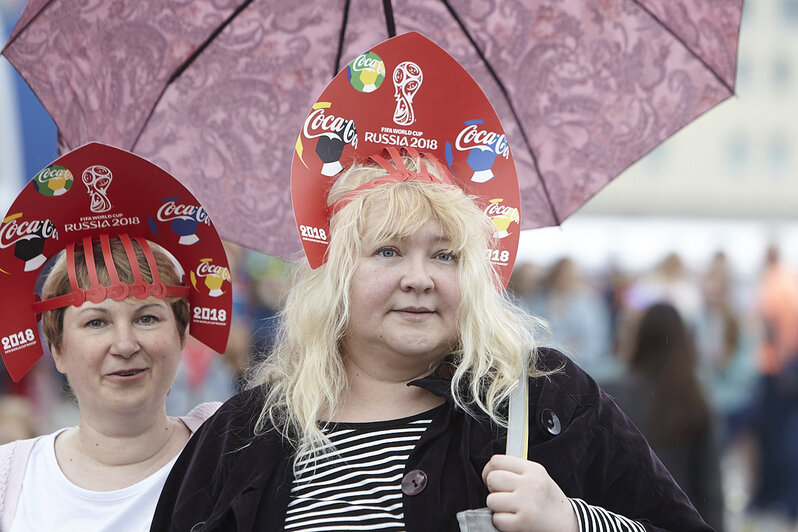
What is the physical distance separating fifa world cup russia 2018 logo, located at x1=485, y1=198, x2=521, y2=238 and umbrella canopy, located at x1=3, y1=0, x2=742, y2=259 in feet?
1.86

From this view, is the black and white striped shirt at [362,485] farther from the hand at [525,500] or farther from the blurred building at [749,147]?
the blurred building at [749,147]

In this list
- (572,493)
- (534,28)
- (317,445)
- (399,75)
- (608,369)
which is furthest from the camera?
(608,369)

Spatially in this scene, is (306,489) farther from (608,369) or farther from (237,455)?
(608,369)

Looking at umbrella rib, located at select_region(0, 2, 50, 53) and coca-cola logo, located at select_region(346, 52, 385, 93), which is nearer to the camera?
coca-cola logo, located at select_region(346, 52, 385, 93)

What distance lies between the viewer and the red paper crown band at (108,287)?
8.92 feet

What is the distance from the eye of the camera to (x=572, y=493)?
218 cm

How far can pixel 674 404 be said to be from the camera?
488 cm

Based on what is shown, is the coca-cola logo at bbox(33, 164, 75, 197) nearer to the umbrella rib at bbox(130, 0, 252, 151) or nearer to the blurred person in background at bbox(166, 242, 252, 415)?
the umbrella rib at bbox(130, 0, 252, 151)

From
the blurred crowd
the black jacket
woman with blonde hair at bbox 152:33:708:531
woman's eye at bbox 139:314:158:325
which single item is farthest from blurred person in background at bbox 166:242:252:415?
the black jacket

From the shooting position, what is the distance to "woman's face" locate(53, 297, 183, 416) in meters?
2.70

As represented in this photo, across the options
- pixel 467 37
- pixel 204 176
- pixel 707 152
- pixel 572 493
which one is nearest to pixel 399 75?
pixel 467 37

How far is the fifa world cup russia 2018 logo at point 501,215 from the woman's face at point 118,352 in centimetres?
97

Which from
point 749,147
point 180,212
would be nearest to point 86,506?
point 180,212

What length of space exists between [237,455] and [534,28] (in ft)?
5.26
